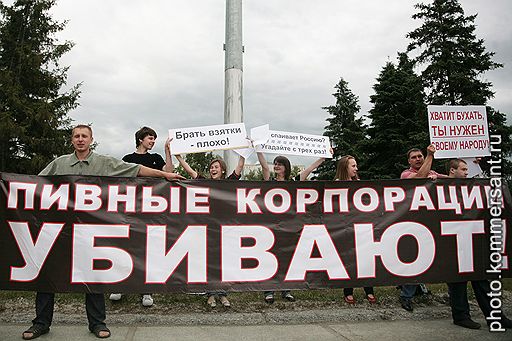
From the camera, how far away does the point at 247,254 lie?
14.3ft

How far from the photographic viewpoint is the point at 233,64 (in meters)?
7.06

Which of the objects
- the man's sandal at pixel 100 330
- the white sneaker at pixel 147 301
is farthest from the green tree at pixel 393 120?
the man's sandal at pixel 100 330

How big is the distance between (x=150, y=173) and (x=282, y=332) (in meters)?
2.13

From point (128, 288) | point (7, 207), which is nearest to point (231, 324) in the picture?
point (128, 288)

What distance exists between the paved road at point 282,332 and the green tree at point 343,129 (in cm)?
2417

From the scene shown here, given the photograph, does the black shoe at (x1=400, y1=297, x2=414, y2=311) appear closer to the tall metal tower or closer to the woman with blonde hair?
the woman with blonde hair

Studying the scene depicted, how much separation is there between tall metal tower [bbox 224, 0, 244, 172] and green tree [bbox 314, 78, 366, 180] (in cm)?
2163

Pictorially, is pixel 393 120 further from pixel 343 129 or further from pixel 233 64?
pixel 233 64

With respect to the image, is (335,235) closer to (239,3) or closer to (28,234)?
(28,234)

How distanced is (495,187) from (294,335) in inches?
112

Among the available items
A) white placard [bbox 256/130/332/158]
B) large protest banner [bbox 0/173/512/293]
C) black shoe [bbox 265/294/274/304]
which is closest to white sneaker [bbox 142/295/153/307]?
large protest banner [bbox 0/173/512/293]

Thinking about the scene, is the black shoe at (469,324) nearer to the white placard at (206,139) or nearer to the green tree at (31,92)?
the white placard at (206,139)

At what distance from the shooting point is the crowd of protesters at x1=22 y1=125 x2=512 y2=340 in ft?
13.2

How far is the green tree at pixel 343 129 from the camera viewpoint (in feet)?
99.6
